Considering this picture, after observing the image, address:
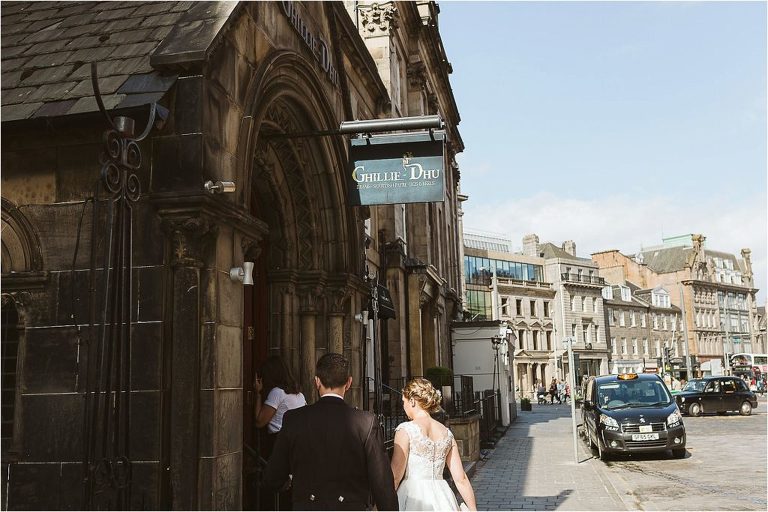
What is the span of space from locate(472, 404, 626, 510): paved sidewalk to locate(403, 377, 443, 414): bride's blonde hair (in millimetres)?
5269

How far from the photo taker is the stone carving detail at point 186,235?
608 cm

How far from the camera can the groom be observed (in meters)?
4.27

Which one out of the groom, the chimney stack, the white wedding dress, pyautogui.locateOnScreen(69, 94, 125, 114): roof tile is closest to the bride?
the white wedding dress

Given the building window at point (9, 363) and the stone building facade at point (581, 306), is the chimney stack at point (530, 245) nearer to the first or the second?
the stone building facade at point (581, 306)

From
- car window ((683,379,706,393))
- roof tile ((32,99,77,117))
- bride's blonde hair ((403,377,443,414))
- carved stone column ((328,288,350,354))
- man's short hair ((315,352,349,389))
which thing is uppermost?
roof tile ((32,99,77,117))

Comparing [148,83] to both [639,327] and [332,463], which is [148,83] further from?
[639,327]

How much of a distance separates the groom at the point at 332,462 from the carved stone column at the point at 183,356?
6.28 feet

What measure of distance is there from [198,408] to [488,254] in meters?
63.6

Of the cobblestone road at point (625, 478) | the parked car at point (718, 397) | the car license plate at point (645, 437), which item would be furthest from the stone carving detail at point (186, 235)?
the parked car at point (718, 397)

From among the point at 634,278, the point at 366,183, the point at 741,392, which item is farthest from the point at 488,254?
the point at 366,183

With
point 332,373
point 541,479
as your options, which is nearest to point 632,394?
point 541,479

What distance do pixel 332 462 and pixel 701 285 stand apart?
10103 centimetres

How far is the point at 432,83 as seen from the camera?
28859 millimetres

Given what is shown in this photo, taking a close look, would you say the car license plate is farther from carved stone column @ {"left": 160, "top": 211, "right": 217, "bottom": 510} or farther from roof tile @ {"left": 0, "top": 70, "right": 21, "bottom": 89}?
roof tile @ {"left": 0, "top": 70, "right": 21, "bottom": 89}
